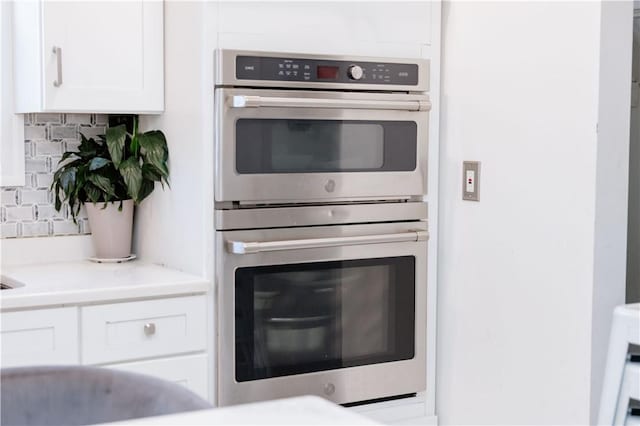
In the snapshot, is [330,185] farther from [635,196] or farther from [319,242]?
[635,196]

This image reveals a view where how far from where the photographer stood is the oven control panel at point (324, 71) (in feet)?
8.38

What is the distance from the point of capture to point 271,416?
1021 mm

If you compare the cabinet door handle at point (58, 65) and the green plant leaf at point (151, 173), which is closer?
the cabinet door handle at point (58, 65)

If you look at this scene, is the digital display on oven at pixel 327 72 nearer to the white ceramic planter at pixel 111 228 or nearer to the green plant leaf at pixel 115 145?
the green plant leaf at pixel 115 145

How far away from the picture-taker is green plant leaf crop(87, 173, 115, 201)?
2.80m

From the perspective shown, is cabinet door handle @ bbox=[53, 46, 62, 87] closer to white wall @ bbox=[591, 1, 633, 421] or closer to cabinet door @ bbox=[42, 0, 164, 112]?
cabinet door @ bbox=[42, 0, 164, 112]

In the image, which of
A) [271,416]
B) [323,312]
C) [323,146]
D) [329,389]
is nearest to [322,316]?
[323,312]

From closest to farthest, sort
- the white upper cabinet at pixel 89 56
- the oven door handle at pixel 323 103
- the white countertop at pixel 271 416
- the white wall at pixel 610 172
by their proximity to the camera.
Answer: the white countertop at pixel 271 416 < the white wall at pixel 610 172 < the oven door handle at pixel 323 103 < the white upper cabinet at pixel 89 56

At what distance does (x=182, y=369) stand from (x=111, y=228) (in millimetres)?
600

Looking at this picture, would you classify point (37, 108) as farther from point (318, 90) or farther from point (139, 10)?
point (318, 90)

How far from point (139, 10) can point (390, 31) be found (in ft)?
2.51

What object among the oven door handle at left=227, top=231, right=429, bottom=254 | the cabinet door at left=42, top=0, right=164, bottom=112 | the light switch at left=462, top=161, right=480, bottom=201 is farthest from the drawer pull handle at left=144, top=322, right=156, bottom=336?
the light switch at left=462, top=161, right=480, bottom=201

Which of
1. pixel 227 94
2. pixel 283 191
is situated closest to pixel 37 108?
pixel 227 94

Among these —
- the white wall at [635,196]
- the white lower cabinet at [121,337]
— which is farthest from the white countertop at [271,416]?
the white wall at [635,196]
